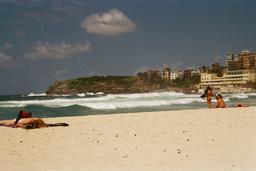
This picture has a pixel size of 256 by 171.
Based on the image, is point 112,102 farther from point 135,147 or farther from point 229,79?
point 229,79

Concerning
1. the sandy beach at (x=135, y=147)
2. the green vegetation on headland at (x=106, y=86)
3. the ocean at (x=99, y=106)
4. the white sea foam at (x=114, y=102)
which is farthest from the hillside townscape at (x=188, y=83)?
the sandy beach at (x=135, y=147)

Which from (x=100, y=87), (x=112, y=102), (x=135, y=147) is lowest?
(x=112, y=102)

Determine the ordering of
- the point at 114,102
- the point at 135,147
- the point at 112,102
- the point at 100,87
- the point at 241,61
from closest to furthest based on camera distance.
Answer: the point at 135,147
the point at 114,102
the point at 112,102
the point at 241,61
the point at 100,87

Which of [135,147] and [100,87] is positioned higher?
[100,87]

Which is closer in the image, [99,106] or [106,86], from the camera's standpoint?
[99,106]

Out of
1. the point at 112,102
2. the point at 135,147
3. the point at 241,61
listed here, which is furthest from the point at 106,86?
the point at 135,147

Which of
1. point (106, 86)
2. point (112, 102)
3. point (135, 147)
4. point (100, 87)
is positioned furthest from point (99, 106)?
point (106, 86)

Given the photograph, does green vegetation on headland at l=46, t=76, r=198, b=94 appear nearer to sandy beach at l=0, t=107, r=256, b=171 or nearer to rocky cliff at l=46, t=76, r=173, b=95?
rocky cliff at l=46, t=76, r=173, b=95

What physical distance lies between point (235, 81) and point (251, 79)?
622cm

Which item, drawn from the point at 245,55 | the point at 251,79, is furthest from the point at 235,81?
the point at 245,55

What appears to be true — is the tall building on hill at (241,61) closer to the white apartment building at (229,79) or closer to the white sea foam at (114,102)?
the white apartment building at (229,79)

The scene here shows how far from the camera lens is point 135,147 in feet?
30.5

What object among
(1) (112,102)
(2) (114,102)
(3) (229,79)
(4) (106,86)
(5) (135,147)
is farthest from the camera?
(4) (106,86)

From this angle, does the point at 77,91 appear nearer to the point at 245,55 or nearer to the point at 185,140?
the point at 245,55
